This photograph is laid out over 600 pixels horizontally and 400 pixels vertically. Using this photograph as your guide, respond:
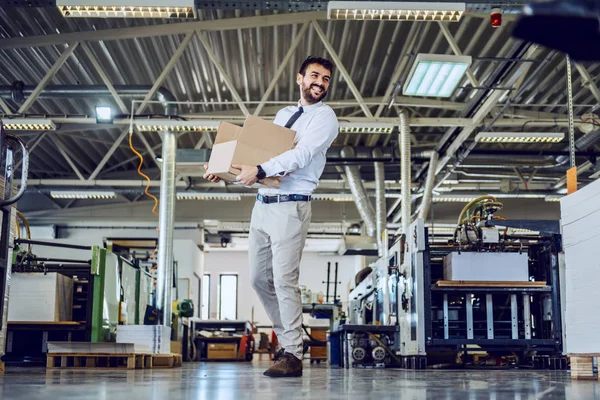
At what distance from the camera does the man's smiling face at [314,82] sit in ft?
13.3

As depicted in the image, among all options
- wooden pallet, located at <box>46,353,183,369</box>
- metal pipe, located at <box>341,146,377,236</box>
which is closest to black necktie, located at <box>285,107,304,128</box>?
wooden pallet, located at <box>46,353,183,369</box>

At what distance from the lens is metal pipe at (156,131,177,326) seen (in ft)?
36.4

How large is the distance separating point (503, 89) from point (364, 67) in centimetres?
262

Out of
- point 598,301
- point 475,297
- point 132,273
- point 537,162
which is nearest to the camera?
point 598,301

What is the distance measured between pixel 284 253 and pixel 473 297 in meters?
4.59

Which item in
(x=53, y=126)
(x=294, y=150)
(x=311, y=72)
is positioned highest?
(x=53, y=126)

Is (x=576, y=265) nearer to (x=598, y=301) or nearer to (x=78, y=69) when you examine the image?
(x=598, y=301)

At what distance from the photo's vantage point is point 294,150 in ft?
12.6

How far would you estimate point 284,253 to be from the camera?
385 cm

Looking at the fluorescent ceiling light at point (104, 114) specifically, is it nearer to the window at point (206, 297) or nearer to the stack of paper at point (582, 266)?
the stack of paper at point (582, 266)

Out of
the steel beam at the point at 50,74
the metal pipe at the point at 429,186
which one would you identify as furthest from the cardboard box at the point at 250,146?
the metal pipe at the point at 429,186

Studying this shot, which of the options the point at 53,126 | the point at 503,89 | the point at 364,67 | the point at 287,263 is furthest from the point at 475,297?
the point at 53,126

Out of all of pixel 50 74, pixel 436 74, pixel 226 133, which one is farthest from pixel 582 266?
pixel 50 74

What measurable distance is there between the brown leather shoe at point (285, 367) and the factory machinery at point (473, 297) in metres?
3.31
